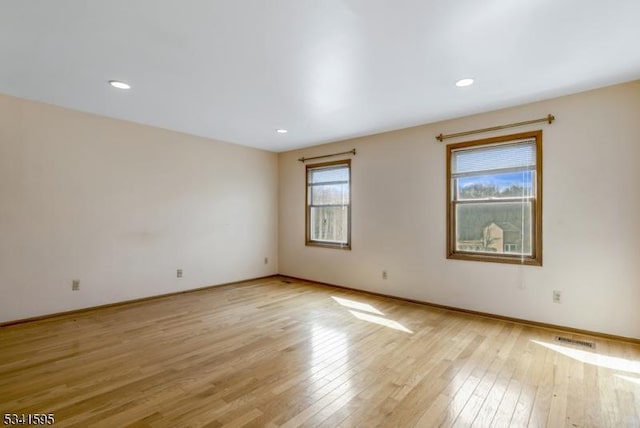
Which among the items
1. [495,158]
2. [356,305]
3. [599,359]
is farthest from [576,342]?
[356,305]

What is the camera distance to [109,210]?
13.4 ft

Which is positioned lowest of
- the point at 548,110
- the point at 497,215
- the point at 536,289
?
the point at 536,289

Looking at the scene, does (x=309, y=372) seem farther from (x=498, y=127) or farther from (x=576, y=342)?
(x=498, y=127)

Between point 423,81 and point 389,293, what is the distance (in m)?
2.99

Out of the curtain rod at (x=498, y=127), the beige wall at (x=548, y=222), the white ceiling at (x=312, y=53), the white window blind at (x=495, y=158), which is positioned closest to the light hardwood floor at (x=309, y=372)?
the beige wall at (x=548, y=222)

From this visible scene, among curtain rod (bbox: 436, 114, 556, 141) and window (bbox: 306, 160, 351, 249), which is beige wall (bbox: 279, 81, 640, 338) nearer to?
curtain rod (bbox: 436, 114, 556, 141)

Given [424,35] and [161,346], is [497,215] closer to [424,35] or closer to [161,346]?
[424,35]

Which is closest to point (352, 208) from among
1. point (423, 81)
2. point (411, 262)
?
point (411, 262)

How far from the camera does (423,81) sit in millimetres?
2975

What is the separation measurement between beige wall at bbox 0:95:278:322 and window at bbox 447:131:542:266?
3561 mm

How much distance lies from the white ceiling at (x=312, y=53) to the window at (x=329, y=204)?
1627mm

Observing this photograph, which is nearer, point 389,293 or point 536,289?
point 536,289

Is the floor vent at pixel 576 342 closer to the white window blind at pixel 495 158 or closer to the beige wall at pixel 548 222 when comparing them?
the beige wall at pixel 548 222

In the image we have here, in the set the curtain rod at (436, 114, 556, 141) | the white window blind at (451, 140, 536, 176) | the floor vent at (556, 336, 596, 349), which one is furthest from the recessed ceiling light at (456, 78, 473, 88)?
the floor vent at (556, 336, 596, 349)
